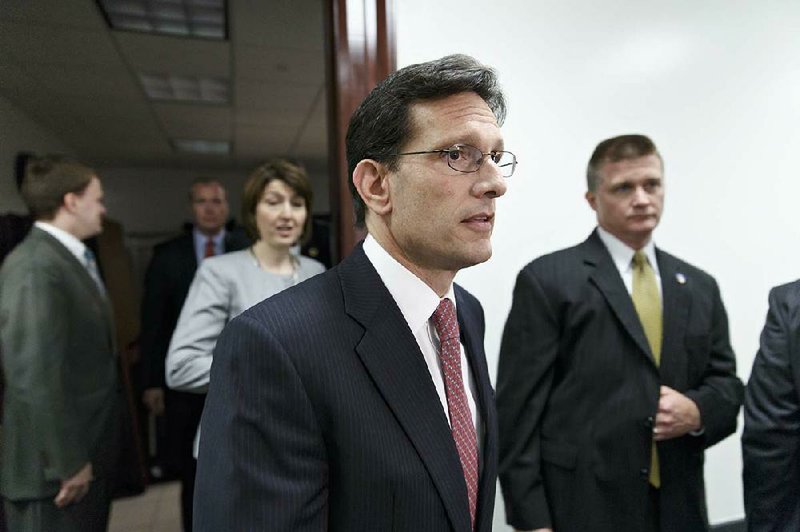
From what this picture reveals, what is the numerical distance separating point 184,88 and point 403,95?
211 cm

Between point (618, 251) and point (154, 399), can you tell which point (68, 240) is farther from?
point (618, 251)

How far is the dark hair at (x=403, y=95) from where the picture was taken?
818mm

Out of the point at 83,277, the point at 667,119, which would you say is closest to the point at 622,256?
the point at 667,119

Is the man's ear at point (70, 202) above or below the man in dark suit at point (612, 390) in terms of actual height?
above

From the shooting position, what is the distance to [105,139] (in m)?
1.57

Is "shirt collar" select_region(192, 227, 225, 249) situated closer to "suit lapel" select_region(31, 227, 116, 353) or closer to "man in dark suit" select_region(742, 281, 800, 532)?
"suit lapel" select_region(31, 227, 116, 353)

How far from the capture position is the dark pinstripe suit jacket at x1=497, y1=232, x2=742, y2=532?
1372 millimetres

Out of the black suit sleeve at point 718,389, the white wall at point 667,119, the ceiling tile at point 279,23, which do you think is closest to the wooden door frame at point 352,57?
the white wall at point 667,119

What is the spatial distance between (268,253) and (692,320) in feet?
4.44

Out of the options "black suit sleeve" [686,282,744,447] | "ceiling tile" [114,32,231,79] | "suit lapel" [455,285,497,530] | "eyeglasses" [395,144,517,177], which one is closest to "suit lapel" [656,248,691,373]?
"black suit sleeve" [686,282,744,447]

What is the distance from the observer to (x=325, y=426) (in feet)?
2.25

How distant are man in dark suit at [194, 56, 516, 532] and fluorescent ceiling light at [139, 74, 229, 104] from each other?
5.09 ft

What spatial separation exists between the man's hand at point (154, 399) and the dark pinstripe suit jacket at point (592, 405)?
56.6 inches

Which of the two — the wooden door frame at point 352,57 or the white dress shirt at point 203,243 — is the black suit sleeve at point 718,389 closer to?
the wooden door frame at point 352,57
